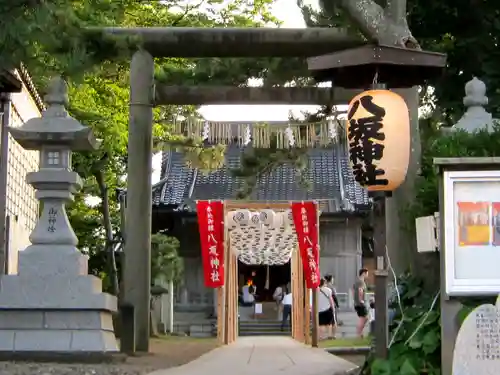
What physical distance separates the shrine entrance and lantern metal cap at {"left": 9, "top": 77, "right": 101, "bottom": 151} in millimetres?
5849

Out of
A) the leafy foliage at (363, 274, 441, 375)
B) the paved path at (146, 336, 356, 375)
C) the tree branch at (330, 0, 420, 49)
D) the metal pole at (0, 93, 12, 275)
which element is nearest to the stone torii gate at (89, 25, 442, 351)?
the paved path at (146, 336, 356, 375)

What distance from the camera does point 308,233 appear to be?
16.0 m

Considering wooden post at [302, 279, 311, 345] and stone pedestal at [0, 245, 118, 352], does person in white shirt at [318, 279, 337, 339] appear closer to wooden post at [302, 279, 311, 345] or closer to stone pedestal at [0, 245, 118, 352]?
wooden post at [302, 279, 311, 345]

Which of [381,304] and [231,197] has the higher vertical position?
[231,197]

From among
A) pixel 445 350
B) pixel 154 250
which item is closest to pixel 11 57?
pixel 445 350

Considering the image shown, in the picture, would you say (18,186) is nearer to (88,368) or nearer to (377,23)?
(88,368)

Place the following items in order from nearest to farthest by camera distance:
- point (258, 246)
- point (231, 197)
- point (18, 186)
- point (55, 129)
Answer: point (55, 129), point (18, 186), point (258, 246), point (231, 197)

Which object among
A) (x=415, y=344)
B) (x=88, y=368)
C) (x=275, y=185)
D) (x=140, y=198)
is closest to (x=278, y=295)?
(x=275, y=185)

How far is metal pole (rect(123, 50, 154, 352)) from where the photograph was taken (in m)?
12.3

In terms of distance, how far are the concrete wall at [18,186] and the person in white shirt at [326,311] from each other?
6684 millimetres

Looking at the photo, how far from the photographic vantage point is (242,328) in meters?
25.5

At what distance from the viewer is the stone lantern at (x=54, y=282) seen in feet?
32.9

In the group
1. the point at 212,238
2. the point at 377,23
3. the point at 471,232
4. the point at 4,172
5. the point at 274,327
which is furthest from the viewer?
the point at 274,327

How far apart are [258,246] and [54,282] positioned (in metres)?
9.21
